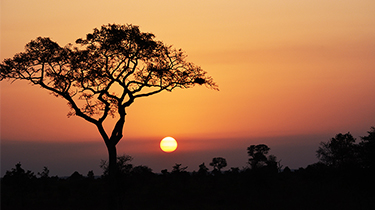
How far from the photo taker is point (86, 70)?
3253cm

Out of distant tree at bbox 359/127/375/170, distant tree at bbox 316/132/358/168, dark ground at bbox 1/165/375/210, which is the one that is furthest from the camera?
distant tree at bbox 316/132/358/168

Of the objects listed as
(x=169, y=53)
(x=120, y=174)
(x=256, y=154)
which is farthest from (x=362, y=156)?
(x=256, y=154)

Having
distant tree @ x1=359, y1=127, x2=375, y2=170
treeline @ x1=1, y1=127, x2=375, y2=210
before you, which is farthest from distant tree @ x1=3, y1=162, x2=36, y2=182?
distant tree @ x1=359, y1=127, x2=375, y2=170

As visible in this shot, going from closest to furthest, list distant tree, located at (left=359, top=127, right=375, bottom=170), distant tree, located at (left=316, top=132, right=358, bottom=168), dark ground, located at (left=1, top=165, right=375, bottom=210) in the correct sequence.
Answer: distant tree, located at (left=359, top=127, right=375, bottom=170), dark ground, located at (left=1, top=165, right=375, bottom=210), distant tree, located at (left=316, top=132, right=358, bottom=168)

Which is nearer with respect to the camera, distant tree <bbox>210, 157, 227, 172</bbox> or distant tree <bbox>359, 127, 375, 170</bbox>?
distant tree <bbox>359, 127, 375, 170</bbox>

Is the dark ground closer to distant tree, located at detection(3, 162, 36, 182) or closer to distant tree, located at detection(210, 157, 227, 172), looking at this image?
distant tree, located at detection(3, 162, 36, 182)

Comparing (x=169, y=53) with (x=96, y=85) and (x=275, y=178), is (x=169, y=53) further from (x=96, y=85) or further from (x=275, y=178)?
(x=275, y=178)

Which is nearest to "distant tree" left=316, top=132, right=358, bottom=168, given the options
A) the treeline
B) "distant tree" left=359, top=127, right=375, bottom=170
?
the treeline

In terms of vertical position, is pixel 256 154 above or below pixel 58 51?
below

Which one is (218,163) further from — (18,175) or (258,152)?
(18,175)

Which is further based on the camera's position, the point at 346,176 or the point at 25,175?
the point at 25,175

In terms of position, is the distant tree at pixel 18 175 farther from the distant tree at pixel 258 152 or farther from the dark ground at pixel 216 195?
the distant tree at pixel 258 152

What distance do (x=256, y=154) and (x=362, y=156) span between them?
97418 millimetres

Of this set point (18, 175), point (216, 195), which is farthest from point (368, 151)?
point (18, 175)
